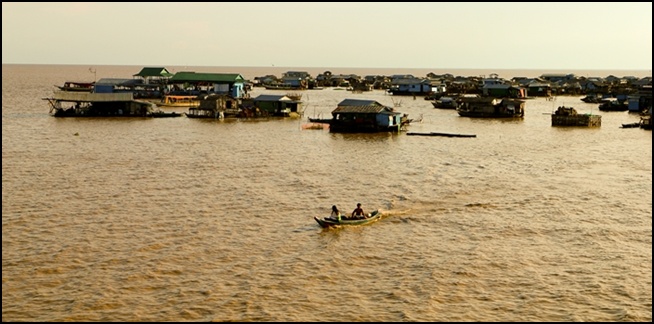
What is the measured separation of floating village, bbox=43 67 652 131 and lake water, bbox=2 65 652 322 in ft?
27.3

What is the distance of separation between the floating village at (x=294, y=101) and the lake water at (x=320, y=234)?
8.31 meters

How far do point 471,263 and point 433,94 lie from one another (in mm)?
69986

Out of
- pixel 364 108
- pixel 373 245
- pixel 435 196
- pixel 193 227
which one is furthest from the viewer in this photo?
pixel 364 108

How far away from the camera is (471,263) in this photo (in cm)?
1866

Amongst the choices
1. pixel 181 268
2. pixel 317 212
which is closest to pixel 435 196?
pixel 317 212

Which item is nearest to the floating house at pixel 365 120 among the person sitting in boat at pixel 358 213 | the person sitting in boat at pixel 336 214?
the person sitting in boat at pixel 358 213

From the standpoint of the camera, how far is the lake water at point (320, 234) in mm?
15859

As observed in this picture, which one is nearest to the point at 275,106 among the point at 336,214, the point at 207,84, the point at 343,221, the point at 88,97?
the point at 88,97

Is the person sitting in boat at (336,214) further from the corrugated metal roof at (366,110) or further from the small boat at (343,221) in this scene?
the corrugated metal roof at (366,110)

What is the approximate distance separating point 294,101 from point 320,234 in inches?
1549

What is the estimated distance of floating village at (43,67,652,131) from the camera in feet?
161

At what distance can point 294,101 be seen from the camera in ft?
196

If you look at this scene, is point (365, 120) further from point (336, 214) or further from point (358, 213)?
point (336, 214)

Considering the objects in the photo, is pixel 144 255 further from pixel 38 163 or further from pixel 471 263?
pixel 38 163
